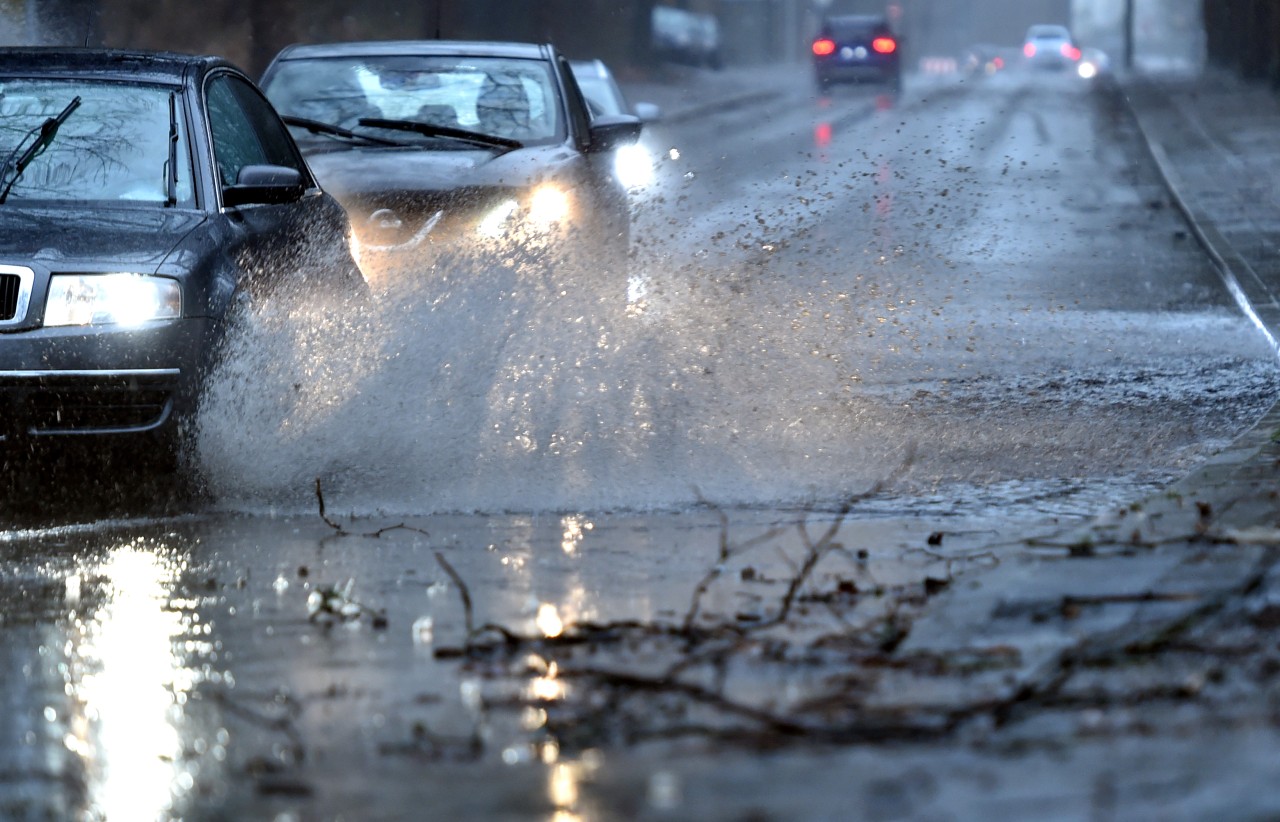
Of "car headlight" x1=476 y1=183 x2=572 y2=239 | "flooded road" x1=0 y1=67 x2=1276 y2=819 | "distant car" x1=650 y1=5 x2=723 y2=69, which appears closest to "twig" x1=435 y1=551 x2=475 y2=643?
"flooded road" x1=0 y1=67 x2=1276 y2=819

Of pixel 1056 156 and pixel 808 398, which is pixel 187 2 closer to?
pixel 1056 156

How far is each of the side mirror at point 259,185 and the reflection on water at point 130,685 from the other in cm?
186

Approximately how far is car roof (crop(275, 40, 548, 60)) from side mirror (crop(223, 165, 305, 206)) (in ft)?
10.9

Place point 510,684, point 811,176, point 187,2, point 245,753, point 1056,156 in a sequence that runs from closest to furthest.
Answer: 1. point 245,753
2. point 510,684
3. point 811,176
4. point 1056,156
5. point 187,2

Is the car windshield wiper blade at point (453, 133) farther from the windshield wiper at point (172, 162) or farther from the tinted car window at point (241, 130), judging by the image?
the windshield wiper at point (172, 162)

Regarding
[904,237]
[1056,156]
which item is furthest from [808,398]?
[1056,156]

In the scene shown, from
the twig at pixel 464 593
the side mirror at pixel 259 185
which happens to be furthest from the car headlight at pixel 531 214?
the twig at pixel 464 593

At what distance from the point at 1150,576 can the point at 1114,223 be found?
12411 mm

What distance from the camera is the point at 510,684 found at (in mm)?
4246

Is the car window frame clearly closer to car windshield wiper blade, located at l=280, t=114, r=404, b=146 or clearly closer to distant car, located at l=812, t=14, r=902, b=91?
car windshield wiper blade, located at l=280, t=114, r=404, b=146

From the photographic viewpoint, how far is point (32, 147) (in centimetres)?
720

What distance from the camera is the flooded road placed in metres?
3.93

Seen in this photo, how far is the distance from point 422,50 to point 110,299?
462 centimetres

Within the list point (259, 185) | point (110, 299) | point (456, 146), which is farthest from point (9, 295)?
point (456, 146)
